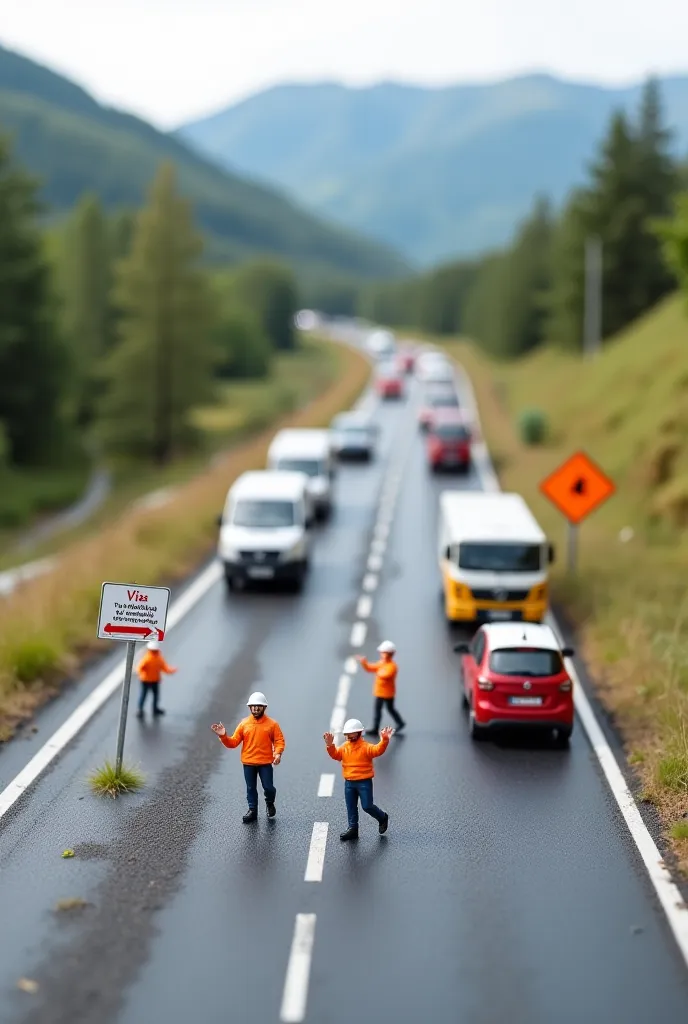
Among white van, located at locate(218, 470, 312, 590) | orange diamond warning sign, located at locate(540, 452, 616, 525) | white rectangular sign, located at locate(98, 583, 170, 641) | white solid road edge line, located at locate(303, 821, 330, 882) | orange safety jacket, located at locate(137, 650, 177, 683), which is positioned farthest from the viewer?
white van, located at locate(218, 470, 312, 590)

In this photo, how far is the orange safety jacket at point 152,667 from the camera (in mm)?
16797

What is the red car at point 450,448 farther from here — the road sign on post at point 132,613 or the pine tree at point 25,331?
the road sign on post at point 132,613

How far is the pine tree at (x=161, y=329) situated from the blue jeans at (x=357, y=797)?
178 ft

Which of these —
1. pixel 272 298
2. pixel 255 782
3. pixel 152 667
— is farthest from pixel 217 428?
pixel 255 782

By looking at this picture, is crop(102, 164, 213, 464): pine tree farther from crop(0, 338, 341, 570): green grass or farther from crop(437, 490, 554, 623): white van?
crop(437, 490, 554, 623): white van

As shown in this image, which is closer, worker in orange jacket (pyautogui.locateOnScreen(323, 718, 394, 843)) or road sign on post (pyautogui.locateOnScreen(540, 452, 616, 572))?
worker in orange jacket (pyautogui.locateOnScreen(323, 718, 394, 843))

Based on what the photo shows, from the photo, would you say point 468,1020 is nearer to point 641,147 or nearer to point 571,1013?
point 571,1013

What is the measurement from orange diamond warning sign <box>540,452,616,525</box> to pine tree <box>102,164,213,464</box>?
43320 mm

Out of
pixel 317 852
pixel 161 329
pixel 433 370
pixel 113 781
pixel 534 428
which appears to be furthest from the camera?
pixel 433 370

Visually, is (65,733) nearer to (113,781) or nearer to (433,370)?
(113,781)

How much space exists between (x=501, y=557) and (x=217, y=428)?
201ft

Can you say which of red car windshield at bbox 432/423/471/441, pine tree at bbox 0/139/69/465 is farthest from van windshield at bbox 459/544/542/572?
pine tree at bbox 0/139/69/465

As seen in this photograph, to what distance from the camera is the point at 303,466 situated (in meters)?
35.4

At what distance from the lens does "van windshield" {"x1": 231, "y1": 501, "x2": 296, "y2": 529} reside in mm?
26750
